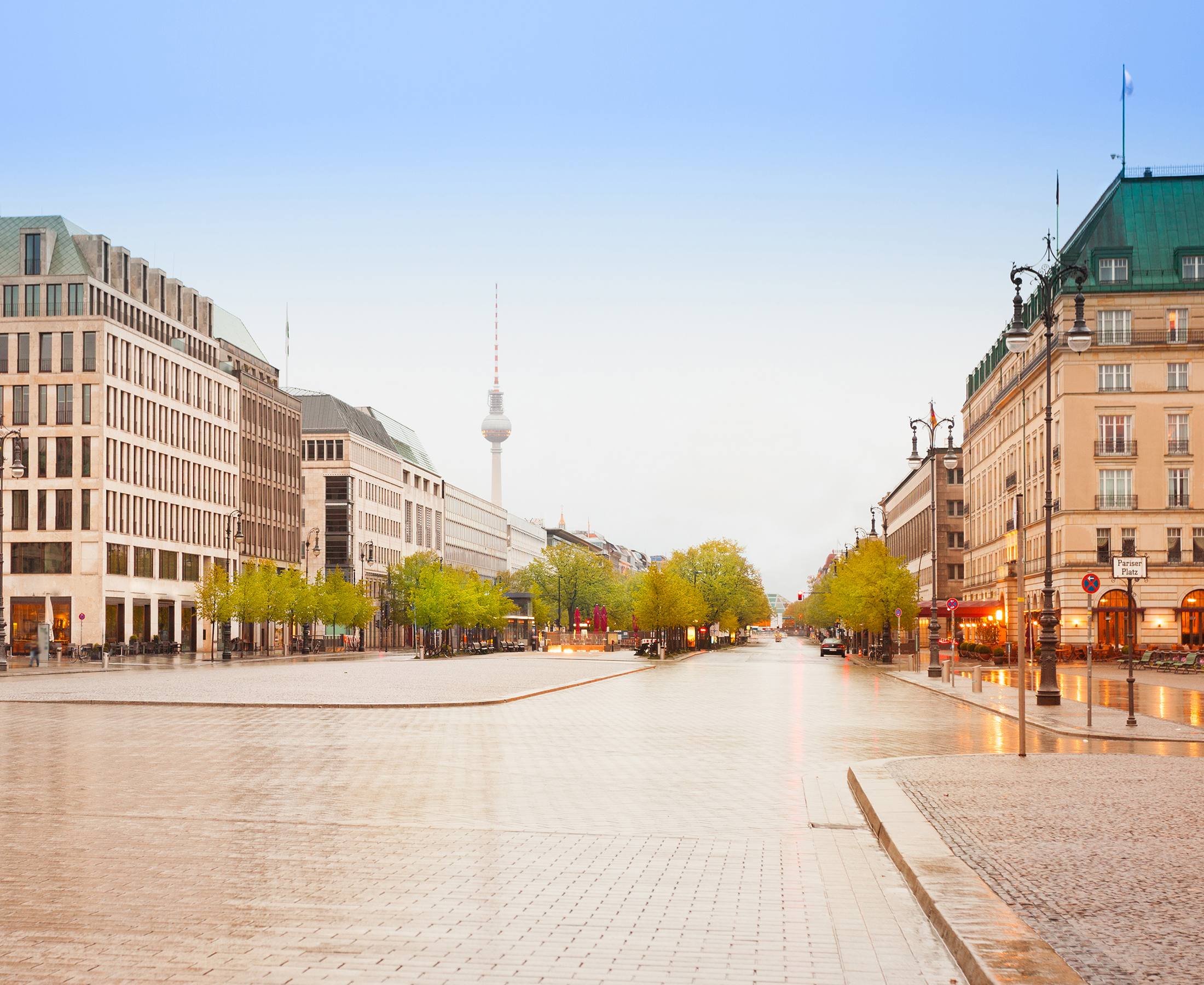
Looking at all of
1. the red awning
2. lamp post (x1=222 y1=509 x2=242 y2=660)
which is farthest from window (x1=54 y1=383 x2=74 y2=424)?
the red awning

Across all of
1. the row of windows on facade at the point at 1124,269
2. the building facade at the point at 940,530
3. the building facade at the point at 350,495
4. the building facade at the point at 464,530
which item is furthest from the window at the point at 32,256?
the building facade at the point at 464,530

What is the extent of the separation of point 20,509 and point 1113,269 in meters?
70.5

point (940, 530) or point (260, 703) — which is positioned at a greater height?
point (940, 530)

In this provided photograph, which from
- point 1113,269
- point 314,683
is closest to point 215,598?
point 314,683

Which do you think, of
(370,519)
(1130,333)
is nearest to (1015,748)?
(1130,333)

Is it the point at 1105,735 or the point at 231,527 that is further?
the point at 231,527

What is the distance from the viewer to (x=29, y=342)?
309 feet

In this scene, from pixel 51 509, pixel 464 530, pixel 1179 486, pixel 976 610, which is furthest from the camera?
pixel 464 530

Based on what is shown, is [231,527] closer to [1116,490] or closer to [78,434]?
[78,434]

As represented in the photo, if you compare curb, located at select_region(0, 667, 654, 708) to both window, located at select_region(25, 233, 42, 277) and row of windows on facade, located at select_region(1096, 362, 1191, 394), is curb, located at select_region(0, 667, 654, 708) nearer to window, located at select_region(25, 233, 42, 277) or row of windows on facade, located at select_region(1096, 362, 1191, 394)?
row of windows on facade, located at select_region(1096, 362, 1191, 394)

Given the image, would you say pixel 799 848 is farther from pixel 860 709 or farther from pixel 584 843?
pixel 860 709

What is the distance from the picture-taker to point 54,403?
94.4m

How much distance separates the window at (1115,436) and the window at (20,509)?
6771 centimetres

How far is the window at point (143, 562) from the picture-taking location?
3907 inches
